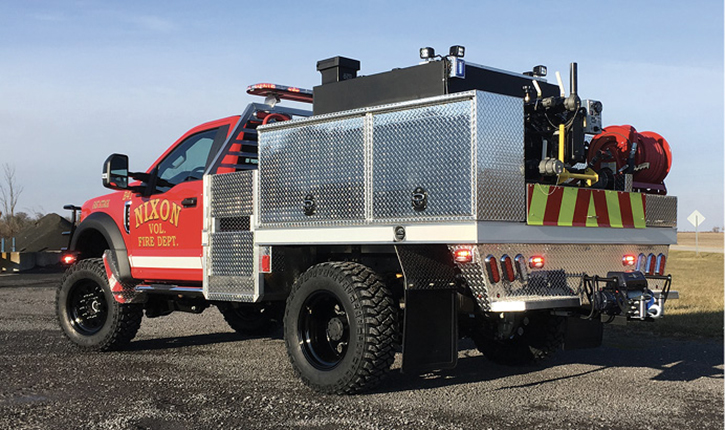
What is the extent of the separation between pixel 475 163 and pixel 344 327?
170 centimetres

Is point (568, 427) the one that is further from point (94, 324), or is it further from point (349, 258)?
point (94, 324)

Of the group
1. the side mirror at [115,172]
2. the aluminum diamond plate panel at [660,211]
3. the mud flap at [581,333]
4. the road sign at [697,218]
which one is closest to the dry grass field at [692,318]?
the aluminum diamond plate panel at [660,211]

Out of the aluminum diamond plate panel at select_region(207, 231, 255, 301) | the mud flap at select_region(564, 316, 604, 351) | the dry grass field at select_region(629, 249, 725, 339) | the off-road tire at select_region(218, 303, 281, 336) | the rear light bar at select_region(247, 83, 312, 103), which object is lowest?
the dry grass field at select_region(629, 249, 725, 339)

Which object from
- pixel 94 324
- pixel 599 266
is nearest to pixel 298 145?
pixel 599 266

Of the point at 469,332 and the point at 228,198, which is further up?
the point at 228,198

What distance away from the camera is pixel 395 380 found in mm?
6812

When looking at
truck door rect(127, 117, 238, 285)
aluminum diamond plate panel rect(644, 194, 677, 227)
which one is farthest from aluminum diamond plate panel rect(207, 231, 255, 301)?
aluminum diamond plate panel rect(644, 194, 677, 227)

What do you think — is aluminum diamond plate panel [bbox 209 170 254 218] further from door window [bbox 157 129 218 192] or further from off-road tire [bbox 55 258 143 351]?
off-road tire [bbox 55 258 143 351]

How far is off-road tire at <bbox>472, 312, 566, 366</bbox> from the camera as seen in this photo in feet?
23.6

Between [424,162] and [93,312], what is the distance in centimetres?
488

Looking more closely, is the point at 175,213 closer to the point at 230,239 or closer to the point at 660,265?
the point at 230,239

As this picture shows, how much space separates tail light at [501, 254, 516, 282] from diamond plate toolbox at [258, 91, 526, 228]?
0.93ft

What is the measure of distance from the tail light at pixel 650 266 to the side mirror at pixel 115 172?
5027 millimetres

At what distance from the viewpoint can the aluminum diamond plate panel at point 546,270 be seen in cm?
562
